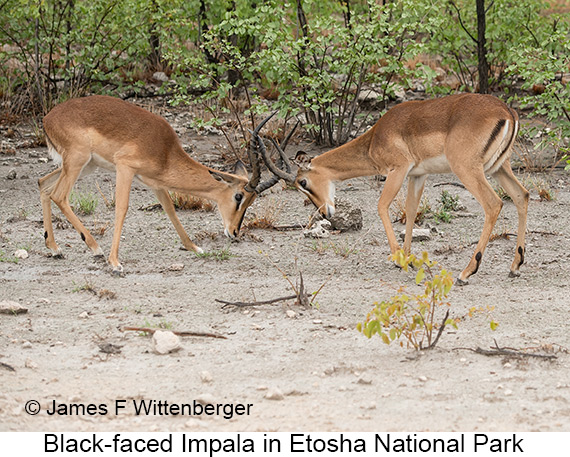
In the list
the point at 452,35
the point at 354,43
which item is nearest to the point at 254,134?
the point at 354,43

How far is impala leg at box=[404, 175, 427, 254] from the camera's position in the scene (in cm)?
855

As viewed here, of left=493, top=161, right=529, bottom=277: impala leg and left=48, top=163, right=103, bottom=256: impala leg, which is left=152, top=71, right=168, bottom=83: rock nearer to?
left=48, top=163, right=103, bottom=256: impala leg

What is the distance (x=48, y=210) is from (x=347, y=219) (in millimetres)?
3178

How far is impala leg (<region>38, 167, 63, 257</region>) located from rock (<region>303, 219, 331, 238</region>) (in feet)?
8.59

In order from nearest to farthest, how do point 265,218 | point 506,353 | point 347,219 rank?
1. point 506,353
2. point 347,219
3. point 265,218

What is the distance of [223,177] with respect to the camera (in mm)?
8773

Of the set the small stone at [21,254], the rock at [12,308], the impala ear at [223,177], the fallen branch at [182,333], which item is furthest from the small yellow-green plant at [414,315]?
the small stone at [21,254]

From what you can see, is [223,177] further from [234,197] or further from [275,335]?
[275,335]

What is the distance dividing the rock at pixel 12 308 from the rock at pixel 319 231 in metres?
3.56

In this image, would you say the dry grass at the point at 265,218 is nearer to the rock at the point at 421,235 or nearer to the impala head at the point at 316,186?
the impala head at the point at 316,186

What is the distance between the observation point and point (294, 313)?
6.52 meters

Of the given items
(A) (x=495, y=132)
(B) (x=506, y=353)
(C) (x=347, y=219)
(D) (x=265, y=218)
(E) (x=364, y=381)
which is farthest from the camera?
(D) (x=265, y=218)

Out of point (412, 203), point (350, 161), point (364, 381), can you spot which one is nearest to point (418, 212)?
point (412, 203)

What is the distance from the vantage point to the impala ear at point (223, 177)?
873 centimetres
